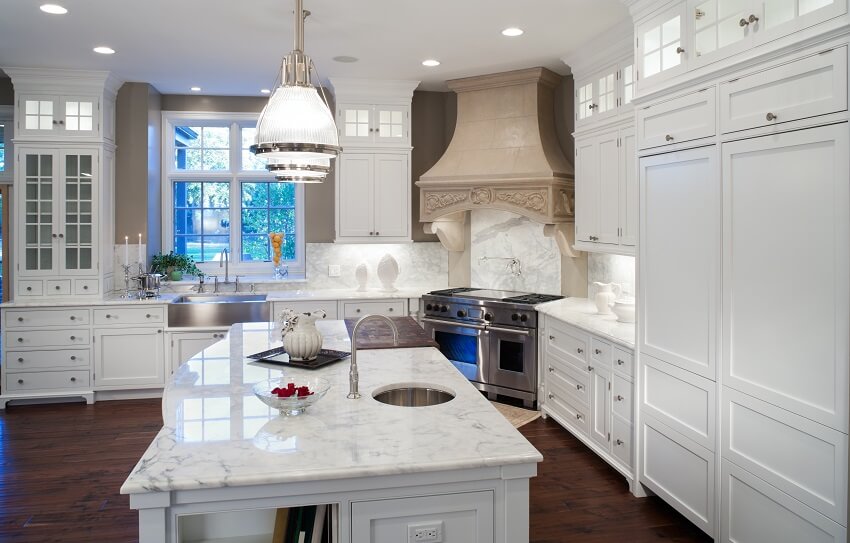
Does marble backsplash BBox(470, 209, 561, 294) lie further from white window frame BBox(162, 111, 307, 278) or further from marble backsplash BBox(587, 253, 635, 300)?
white window frame BBox(162, 111, 307, 278)

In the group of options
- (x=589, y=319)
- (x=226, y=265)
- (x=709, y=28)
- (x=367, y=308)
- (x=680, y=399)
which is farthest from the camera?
(x=226, y=265)

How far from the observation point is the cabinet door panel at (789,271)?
219 centimetres

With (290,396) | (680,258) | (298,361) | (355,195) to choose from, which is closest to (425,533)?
(290,396)

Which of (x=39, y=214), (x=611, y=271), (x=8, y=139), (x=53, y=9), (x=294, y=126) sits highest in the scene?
(x=53, y=9)

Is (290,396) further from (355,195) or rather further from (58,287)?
(58,287)

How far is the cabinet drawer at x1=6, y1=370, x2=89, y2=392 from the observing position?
17.7 ft

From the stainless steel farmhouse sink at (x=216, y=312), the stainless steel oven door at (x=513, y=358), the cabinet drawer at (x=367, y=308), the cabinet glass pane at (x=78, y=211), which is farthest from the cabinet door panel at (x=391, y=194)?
the cabinet glass pane at (x=78, y=211)

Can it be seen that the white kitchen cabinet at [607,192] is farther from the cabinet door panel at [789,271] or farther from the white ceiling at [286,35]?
the cabinet door panel at [789,271]

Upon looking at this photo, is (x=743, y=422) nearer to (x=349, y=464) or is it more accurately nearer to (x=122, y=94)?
(x=349, y=464)

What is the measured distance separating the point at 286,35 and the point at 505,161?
2034mm

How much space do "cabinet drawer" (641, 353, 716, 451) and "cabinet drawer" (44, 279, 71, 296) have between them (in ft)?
15.9

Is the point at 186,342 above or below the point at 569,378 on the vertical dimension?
above

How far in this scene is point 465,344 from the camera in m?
5.57

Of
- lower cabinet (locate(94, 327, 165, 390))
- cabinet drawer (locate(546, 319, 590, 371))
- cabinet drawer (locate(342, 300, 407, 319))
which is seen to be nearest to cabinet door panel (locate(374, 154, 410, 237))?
cabinet drawer (locate(342, 300, 407, 319))
